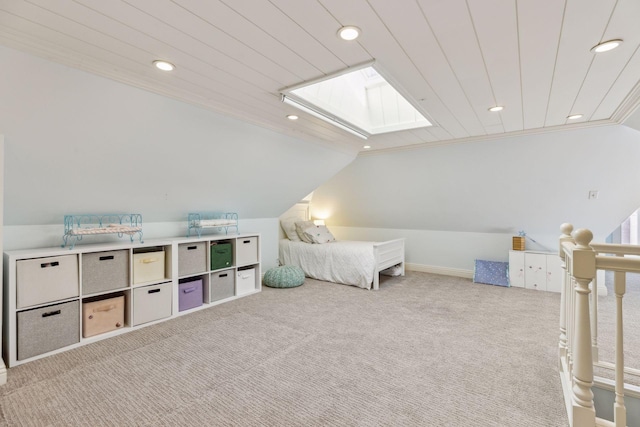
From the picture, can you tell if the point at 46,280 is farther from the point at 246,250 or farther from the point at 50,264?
the point at 246,250

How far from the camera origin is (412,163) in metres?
4.30

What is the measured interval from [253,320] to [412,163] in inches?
118

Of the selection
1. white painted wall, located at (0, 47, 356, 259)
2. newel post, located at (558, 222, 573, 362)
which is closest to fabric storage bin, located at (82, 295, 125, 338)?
white painted wall, located at (0, 47, 356, 259)

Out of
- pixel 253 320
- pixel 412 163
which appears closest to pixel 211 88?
pixel 253 320

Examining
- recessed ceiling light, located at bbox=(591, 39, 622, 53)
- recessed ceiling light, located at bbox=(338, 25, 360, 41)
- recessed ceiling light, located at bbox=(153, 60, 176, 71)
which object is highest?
recessed ceiling light, located at bbox=(153, 60, 176, 71)

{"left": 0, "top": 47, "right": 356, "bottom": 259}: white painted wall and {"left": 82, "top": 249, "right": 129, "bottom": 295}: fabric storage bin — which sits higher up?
{"left": 0, "top": 47, "right": 356, "bottom": 259}: white painted wall

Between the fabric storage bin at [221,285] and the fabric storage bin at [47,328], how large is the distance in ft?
4.29

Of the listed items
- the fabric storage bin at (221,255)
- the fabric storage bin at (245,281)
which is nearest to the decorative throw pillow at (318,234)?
the fabric storage bin at (245,281)

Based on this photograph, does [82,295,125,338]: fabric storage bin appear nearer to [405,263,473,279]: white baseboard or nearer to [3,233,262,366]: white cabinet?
[3,233,262,366]: white cabinet

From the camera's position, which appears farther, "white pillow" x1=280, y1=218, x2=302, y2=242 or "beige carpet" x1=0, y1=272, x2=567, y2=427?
"white pillow" x1=280, y1=218, x2=302, y2=242

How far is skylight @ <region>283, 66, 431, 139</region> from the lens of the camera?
103 inches

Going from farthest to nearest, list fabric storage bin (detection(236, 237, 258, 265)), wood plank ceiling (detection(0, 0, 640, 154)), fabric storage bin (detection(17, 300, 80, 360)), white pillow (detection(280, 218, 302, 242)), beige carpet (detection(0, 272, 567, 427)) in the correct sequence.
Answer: white pillow (detection(280, 218, 302, 242)), fabric storage bin (detection(236, 237, 258, 265)), fabric storage bin (detection(17, 300, 80, 360)), beige carpet (detection(0, 272, 567, 427)), wood plank ceiling (detection(0, 0, 640, 154))

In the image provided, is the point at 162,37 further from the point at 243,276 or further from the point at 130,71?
the point at 243,276

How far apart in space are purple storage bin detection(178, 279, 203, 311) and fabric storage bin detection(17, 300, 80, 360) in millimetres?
923
